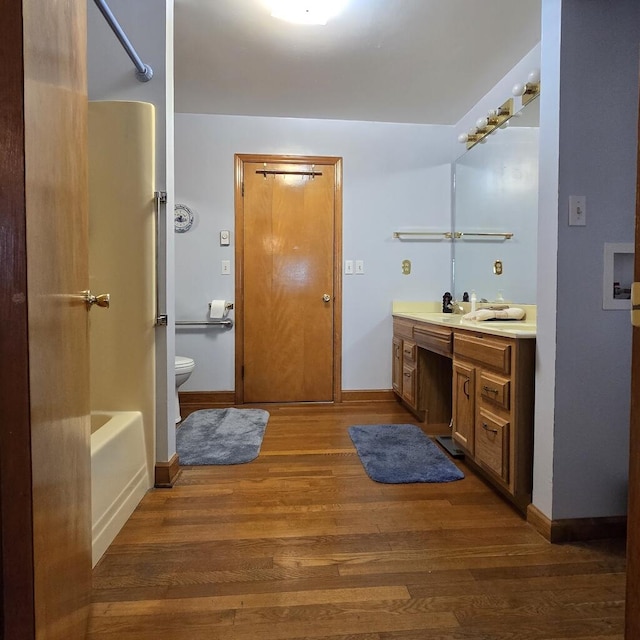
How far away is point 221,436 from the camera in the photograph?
2.52m

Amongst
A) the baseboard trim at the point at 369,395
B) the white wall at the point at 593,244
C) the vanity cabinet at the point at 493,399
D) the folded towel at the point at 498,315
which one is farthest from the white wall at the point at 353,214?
the white wall at the point at 593,244

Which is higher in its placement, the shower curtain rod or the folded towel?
the shower curtain rod

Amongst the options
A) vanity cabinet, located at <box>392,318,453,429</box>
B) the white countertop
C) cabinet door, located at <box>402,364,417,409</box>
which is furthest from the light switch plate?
cabinet door, located at <box>402,364,417,409</box>

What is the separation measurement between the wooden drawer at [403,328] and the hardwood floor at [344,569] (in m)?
1.20

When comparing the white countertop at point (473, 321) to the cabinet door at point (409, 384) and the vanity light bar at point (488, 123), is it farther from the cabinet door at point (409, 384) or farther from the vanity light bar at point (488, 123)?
A: the vanity light bar at point (488, 123)

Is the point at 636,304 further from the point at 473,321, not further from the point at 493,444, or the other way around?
the point at 473,321

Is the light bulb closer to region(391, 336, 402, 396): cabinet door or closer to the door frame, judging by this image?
the door frame

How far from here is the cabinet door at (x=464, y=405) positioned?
6.36ft

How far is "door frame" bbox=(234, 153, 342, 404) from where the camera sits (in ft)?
10.6

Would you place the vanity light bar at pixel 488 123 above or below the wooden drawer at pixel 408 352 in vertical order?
above

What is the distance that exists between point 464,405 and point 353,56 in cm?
212

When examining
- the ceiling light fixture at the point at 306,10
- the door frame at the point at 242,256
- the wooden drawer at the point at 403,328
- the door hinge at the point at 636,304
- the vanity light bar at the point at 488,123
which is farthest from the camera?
the door frame at the point at 242,256

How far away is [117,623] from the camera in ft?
3.52

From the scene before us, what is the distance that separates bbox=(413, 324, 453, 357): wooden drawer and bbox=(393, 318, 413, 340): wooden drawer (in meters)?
0.11
